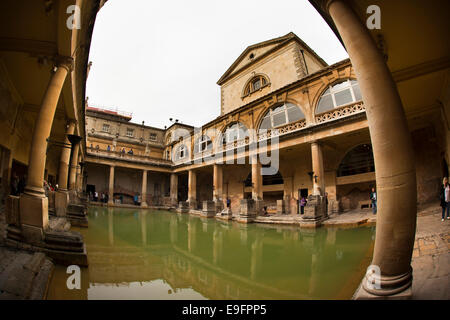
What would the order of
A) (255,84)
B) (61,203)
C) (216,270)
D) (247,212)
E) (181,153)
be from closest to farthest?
(216,270)
(61,203)
(247,212)
(255,84)
(181,153)

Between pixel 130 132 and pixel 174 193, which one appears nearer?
pixel 174 193

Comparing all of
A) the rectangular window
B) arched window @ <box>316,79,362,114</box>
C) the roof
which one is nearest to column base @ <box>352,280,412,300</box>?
arched window @ <box>316,79,362,114</box>

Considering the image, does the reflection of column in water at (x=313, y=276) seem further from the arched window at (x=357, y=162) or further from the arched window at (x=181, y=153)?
the arched window at (x=181, y=153)

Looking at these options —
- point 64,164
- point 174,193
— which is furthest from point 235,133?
point 64,164

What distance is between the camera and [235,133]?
17312 mm

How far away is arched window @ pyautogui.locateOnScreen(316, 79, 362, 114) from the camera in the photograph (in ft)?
37.1

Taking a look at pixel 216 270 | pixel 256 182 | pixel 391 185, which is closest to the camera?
pixel 391 185

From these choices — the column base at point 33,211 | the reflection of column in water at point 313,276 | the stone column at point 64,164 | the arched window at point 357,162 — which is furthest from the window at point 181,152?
the reflection of column in water at point 313,276

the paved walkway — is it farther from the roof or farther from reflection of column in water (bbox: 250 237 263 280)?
the roof

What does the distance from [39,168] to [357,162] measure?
16.9 m

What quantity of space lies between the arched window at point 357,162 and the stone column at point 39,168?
16.4m

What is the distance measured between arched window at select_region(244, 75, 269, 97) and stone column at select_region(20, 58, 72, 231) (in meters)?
15.9

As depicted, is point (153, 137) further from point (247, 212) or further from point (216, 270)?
point (216, 270)
